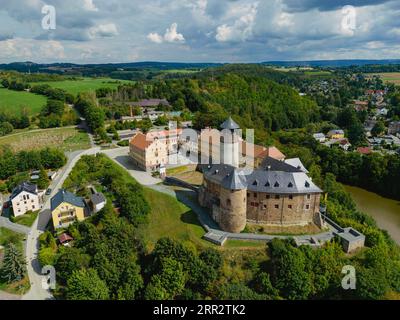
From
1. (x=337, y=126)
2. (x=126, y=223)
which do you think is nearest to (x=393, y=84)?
(x=337, y=126)

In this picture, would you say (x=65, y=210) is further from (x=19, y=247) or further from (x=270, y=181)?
(x=270, y=181)

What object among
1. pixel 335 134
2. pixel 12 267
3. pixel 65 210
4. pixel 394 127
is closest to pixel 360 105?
pixel 394 127

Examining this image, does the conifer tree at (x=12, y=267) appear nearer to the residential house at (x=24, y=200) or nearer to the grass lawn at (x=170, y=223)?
the residential house at (x=24, y=200)

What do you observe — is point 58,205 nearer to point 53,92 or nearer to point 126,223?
point 126,223

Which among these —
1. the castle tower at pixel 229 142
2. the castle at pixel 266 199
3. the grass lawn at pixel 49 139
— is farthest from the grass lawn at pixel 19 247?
the grass lawn at pixel 49 139

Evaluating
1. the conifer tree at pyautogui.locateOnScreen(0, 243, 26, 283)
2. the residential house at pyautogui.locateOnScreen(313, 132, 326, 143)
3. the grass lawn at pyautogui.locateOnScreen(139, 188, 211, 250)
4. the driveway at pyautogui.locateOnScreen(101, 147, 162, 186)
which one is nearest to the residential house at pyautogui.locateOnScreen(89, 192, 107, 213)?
the grass lawn at pyautogui.locateOnScreen(139, 188, 211, 250)

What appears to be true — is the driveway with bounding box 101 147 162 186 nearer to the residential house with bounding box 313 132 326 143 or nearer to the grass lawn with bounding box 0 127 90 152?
the grass lawn with bounding box 0 127 90 152
